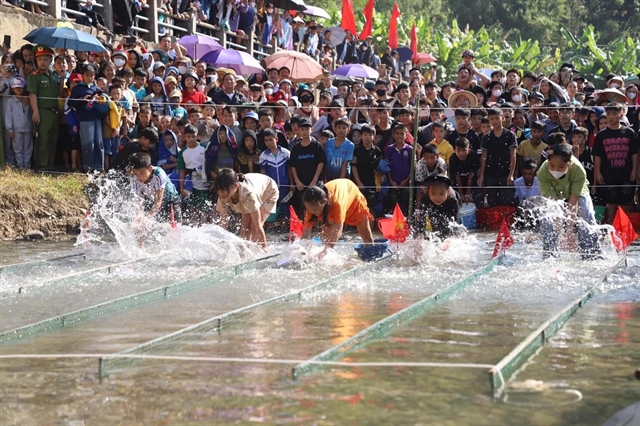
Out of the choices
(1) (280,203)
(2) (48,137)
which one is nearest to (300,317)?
(1) (280,203)

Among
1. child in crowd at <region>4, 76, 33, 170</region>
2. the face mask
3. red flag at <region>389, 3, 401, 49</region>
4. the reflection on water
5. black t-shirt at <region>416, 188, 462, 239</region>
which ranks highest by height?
red flag at <region>389, 3, 401, 49</region>

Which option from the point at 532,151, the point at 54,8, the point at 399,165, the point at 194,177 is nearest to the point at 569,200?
the point at 532,151

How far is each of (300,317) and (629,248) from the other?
518 centimetres

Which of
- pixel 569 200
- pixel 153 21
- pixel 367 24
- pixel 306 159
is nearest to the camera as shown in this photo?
pixel 569 200

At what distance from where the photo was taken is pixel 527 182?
13586 millimetres

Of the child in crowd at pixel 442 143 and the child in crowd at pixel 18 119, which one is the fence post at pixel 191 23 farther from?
the child in crowd at pixel 442 143

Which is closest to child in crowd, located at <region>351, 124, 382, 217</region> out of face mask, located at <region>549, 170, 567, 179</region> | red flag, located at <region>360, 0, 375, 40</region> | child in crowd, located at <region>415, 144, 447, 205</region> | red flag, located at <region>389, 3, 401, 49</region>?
child in crowd, located at <region>415, 144, 447, 205</region>

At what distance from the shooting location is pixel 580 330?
746 centimetres

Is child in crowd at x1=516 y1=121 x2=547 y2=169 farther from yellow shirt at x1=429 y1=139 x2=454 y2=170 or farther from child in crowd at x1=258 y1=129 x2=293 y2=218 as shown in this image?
child in crowd at x1=258 y1=129 x2=293 y2=218

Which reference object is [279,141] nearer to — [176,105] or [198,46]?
[176,105]

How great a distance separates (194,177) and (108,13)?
5.96 metres

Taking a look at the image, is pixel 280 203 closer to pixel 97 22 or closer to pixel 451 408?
pixel 97 22

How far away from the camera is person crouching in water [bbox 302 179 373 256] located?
9.66m

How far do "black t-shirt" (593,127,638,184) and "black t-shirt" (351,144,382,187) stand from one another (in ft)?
9.99
